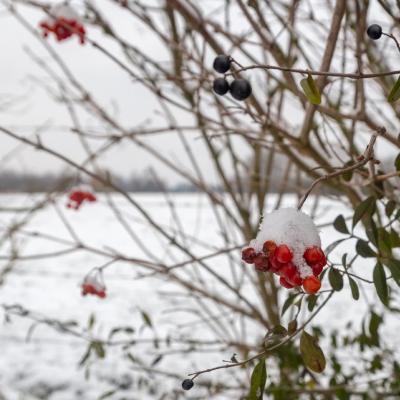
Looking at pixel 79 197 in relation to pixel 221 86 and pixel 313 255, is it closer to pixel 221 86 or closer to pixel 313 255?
pixel 221 86

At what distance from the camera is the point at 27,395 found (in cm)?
408

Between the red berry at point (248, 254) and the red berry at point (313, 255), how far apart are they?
2.9 inches

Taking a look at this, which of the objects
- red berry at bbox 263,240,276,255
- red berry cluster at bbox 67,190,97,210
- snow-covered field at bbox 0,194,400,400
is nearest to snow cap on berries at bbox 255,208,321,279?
red berry at bbox 263,240,276,255

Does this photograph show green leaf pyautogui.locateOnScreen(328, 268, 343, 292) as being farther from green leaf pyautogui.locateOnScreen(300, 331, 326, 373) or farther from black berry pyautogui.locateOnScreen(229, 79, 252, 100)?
black berry pyautogui.locateOnScreen(229, 79, 252, 100)

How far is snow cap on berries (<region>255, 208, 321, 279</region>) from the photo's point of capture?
68 centimetres

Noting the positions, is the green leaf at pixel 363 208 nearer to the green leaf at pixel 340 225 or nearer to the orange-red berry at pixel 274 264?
the green leaf at pixel 340 225

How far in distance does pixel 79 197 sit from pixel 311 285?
1993 mm

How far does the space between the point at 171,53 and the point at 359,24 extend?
40.2 inches

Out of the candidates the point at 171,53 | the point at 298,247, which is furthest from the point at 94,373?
the point at 298,247

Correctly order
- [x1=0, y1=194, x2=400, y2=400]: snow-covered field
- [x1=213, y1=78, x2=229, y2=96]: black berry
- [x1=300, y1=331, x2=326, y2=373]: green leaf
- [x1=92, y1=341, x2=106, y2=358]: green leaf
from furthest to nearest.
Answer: [x1=0, y1=194, x2=400, y2=400]: snow-covered field < [x1=92, y1=341, x2=106, y2=358]: green leaf < [x1=213, y1=78, x2=229, y2=96]: black berry < [x1=300, y1=331, x2=326, y2=373]: green leaf

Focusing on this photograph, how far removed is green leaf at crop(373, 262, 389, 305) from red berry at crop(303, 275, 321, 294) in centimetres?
16

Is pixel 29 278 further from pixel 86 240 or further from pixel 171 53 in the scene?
pixel 171 53

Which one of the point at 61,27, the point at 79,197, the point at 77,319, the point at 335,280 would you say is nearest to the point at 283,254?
the point at 335,280

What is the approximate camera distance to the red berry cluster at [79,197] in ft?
8.02
